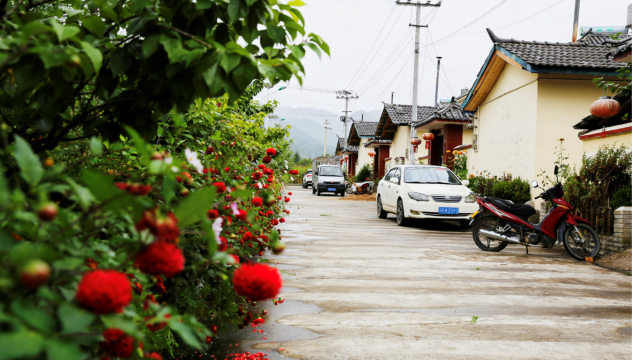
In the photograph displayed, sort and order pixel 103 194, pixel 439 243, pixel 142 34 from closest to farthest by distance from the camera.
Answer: pixel 103 194
pixel 142 34
pixel 439 243

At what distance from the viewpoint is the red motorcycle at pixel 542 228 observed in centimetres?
748

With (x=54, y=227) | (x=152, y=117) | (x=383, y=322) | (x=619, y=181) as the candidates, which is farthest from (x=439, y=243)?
(x=54, y=227)

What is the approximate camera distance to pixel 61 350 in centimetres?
78

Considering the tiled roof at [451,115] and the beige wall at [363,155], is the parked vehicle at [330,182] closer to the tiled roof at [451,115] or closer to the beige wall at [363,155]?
the tiled roof at [451,115]

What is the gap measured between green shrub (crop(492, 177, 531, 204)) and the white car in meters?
0.80

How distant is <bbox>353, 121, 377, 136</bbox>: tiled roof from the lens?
41497mm

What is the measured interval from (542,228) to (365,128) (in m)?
→ 35.2

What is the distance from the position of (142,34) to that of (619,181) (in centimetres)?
844

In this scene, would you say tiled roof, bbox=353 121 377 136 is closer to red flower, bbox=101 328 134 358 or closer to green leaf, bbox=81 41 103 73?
green leaf, bbox=81 41 103 73

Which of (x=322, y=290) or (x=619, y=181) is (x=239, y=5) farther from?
(x=619, y=181)

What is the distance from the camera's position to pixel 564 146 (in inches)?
477

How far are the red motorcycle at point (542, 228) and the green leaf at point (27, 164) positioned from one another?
793 centimetres

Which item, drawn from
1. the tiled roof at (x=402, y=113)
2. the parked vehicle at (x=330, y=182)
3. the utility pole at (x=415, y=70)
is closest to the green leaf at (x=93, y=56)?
the utility pole at (x=415, y=70)

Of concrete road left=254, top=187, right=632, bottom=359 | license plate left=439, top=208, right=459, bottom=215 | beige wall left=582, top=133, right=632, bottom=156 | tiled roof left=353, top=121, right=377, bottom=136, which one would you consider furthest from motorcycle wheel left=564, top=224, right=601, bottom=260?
tiled roof left=353, top=121, right=377, bottom=136
